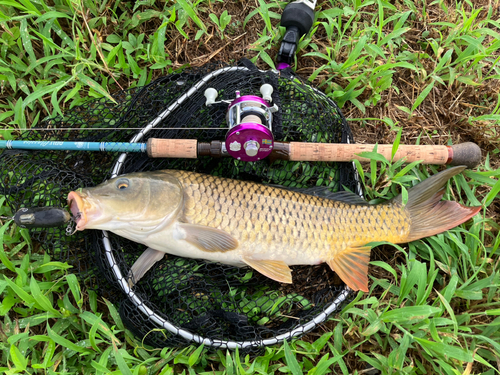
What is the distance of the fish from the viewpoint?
7.10ft

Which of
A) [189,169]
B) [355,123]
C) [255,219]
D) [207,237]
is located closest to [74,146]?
[189,169]

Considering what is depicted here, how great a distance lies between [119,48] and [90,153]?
0.87m

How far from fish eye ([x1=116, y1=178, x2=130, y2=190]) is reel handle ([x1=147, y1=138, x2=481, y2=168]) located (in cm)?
25

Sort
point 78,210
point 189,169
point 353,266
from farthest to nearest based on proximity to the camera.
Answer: point 189,169 → point 353,266 → point 78,210

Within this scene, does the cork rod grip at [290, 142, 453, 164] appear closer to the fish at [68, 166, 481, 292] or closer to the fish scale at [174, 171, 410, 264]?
the fish at [68, 166, 481, 292]

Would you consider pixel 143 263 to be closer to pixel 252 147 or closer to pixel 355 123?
pixel 252 147

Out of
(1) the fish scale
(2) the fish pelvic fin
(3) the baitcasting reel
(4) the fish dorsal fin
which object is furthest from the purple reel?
(2) the fish pelvic fin

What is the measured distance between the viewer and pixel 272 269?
7.57 feet

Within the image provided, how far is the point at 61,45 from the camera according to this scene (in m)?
2.85

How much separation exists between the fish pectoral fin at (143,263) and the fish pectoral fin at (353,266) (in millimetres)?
1149

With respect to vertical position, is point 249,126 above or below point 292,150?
above

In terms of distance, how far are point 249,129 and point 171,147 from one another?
559 mm

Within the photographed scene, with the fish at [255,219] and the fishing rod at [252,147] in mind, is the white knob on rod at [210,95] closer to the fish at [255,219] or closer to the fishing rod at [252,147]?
the fishing rod at [252,147]

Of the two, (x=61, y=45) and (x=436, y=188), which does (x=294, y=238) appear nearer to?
(x=436, y=188)
